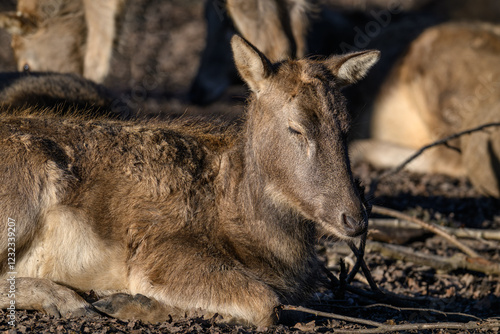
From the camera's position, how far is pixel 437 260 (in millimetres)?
6879

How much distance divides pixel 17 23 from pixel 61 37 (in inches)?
24.8

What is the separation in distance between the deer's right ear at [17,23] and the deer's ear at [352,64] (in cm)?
548

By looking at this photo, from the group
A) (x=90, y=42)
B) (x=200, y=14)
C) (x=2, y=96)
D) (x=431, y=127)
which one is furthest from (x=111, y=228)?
(x=200, y=14)

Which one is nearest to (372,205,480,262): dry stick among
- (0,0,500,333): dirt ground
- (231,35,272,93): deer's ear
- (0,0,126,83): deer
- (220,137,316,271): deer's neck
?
(0,0,500,333): dirt ground

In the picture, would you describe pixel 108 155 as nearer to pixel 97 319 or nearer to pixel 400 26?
pixel 97 319

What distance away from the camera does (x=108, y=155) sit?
525 centimetres

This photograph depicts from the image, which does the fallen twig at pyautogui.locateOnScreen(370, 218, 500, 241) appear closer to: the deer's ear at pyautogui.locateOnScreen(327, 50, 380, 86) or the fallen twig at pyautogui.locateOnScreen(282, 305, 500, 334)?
the deer's ear at pyautogui.locateOnScreen(327, 50, 380, 86)

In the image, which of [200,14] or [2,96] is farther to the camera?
[200,14]

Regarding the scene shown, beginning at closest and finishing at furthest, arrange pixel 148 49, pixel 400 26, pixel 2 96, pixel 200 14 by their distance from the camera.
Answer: pixel 2 96 → pixel 400 26 → pixel 148 49 → pixel 200 14

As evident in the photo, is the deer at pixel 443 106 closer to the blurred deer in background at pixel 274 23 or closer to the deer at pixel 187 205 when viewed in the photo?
the blurred deer in background at pixel 274 23

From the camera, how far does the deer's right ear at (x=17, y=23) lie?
9145 millimetres

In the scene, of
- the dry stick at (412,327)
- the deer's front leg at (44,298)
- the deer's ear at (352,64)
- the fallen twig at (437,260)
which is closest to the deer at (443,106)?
the fallen twig at (437,260)

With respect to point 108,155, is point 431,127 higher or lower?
lower

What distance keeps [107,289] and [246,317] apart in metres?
1.12
